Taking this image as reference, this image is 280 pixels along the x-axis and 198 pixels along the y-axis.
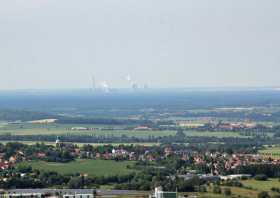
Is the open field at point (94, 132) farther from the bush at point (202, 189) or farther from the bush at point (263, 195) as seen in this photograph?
the bush at point (263, 195)

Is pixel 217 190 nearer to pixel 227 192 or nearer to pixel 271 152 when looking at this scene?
pixel 227 192

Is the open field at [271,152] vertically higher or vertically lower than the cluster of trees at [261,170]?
lower

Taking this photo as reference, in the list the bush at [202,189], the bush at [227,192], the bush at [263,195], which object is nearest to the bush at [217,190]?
the bush at [227,192]

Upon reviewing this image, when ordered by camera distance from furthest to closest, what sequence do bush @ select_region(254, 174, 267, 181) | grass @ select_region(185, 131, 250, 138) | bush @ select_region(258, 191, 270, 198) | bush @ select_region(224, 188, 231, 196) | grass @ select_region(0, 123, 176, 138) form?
grass @ select_region(0, 123, 176, 138) < grass @ select_region(185, 131, 250, 138) < bush @ select_region(254, 174, 267, 181) < bush @ select_region(224, 188, 231, 196) < bush @ select_region(258, 191, 270, 198)

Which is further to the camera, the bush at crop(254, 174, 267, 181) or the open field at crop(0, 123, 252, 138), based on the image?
the open field at crop(0, 123, 252, 138)

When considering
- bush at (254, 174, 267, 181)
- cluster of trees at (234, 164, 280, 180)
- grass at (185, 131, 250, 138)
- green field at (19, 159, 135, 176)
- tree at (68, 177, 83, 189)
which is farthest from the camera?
grass at (185, 131, 250, 138)

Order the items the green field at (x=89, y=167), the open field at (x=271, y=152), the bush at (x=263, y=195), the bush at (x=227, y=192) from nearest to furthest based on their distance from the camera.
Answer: the bush at (x=263, y=195) → the bush at (x=227, y=192) → the green field at (x=89, y=167) → the open field at (x=271, y=152)

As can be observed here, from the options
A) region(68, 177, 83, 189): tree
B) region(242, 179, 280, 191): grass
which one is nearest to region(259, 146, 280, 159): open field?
region(242, 179, 280, 191): grass

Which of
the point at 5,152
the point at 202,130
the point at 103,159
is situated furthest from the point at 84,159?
the point at 202,130

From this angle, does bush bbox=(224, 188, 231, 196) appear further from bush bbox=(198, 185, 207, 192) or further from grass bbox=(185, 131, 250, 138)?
grass bbox=(185, 131, 250, 138)

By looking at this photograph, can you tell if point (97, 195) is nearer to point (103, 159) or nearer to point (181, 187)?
point (181, 187)
